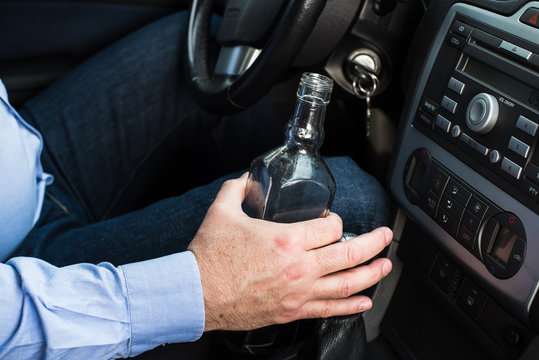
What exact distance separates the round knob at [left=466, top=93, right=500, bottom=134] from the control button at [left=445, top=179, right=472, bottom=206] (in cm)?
8

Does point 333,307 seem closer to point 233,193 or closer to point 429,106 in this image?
point 233,193

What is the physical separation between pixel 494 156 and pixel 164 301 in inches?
15.6

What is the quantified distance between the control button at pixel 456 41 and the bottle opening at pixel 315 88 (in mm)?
192

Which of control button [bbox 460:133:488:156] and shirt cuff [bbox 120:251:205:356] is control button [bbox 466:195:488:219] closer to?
control button [bbox 460:133:488:156]

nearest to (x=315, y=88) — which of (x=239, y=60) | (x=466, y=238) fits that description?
(x=466, y=238)

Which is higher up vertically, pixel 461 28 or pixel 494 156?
pixel 461 28

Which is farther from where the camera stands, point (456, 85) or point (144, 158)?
point (144, 158)

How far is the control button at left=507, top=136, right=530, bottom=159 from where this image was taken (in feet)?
1.83

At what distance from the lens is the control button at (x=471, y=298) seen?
662 mm

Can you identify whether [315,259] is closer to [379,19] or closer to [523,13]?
[523,13]

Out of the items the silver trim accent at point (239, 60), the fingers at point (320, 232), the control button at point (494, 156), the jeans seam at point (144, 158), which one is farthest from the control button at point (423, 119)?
the jeans seam at point (144, 158)

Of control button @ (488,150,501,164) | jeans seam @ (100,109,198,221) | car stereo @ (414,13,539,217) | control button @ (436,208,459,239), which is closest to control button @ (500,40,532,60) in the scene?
car stereo @ (414,13,539,217)

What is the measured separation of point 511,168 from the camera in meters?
0.58

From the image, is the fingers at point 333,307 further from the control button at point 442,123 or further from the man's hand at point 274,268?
the control button at point 442,123
